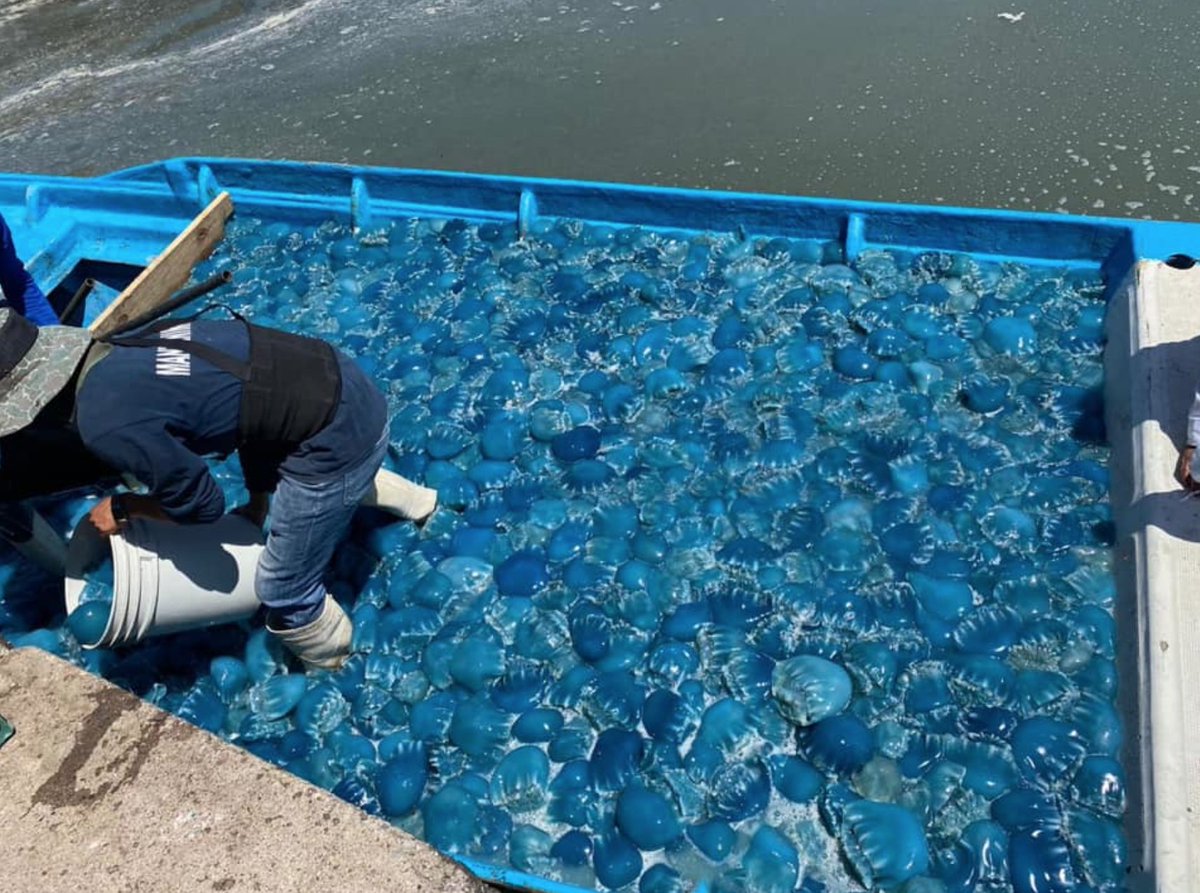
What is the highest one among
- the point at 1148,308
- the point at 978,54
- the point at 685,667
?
the point at 978,54

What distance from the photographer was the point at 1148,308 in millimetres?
2752

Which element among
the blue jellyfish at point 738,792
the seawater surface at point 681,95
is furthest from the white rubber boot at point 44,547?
the seawater surface at point 681,95

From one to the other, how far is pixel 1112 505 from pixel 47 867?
2.53 meters

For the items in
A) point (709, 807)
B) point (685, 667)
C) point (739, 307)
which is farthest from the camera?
point (739, 307)

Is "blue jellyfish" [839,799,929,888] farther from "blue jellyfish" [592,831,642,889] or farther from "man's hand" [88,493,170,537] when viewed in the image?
"man's hand" [88,493,170,537]

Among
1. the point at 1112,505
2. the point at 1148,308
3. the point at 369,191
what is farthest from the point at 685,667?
the point at 369,191

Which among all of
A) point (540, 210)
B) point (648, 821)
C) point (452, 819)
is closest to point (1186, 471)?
point (648, 821)

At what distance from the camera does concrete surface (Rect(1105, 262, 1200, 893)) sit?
6.05 ft

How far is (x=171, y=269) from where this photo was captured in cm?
400

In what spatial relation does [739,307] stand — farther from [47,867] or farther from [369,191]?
[47,867]

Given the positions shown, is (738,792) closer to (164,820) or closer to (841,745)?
(841,745)

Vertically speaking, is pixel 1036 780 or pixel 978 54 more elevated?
pixel 978 54

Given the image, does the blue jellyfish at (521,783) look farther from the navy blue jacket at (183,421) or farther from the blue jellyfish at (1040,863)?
the blue jellyfish at (1040,863)

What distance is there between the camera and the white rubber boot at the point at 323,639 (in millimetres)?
2420
